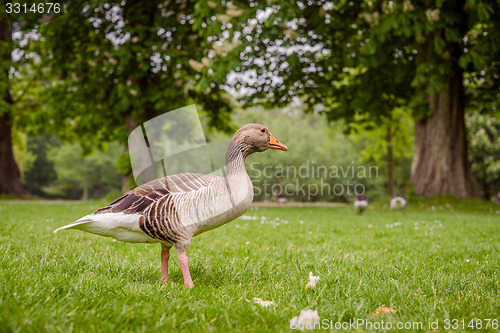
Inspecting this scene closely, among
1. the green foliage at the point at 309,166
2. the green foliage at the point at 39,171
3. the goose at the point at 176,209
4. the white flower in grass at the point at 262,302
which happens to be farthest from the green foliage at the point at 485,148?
the green foliage at the point at 39,171

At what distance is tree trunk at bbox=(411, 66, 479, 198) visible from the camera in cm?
1318

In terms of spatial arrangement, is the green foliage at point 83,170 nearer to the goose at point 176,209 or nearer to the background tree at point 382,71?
the background tree at point 382,71

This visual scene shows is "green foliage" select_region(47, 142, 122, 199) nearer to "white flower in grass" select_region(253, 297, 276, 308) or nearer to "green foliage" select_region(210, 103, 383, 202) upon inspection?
"green foliage" select_region(210, 103, 383, 202)

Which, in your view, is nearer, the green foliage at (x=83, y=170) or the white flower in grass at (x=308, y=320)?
the white flower in grass at (x=308, y=320)

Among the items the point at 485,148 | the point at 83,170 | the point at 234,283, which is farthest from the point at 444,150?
the point at 83,170

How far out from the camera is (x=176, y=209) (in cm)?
275

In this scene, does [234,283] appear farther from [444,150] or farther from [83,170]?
[83,170]

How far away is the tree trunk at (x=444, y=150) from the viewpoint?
13.2 meters

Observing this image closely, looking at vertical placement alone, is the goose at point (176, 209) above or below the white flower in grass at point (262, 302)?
above

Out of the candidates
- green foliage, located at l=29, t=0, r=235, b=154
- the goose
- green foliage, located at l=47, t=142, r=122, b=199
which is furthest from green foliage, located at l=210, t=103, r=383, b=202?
the goose

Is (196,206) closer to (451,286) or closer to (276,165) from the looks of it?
(451,286)

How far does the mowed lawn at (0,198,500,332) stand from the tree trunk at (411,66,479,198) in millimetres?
8369

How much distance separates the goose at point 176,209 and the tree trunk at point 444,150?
12.1 metres

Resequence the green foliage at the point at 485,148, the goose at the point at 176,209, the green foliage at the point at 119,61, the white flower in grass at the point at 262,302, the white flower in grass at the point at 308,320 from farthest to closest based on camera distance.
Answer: the green foliage at the point at 485,148
the green foliage at the point at 119,61
the goose at the point at 176,209
the white flower in grass at the point at 262,302
the white flower in grass at the point at 308,320
